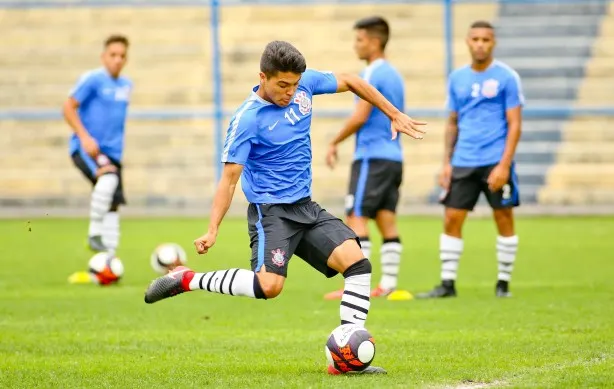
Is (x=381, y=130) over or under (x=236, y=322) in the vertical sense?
over

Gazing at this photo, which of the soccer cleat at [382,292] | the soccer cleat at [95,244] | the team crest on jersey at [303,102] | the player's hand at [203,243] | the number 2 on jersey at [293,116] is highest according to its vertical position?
the team crest on jersey at [303,102]

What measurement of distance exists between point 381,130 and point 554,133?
1083cm

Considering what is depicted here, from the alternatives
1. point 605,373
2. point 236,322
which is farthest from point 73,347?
point 605,373

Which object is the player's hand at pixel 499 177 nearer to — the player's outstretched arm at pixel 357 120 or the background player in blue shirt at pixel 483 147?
the background player in blue shirt at pixel 483 147

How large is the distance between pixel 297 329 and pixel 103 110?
4.64m

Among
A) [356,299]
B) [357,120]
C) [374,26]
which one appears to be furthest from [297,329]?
[374,26]

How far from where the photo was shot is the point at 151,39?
23750 millimetres

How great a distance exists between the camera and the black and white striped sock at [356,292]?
740 centimetres

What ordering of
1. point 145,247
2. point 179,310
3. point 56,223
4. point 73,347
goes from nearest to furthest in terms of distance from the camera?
point 73,347, point 179,310, point 145,247, point 56,223

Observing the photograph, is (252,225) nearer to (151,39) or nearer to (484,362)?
(484,362)

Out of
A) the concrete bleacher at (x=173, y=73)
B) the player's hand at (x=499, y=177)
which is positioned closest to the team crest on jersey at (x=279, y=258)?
the player's hand at (x=499, y=177)

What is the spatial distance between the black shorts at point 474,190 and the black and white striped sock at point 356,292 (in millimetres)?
3736

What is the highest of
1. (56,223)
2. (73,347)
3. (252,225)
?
(252,225)

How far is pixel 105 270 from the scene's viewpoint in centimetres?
1241
